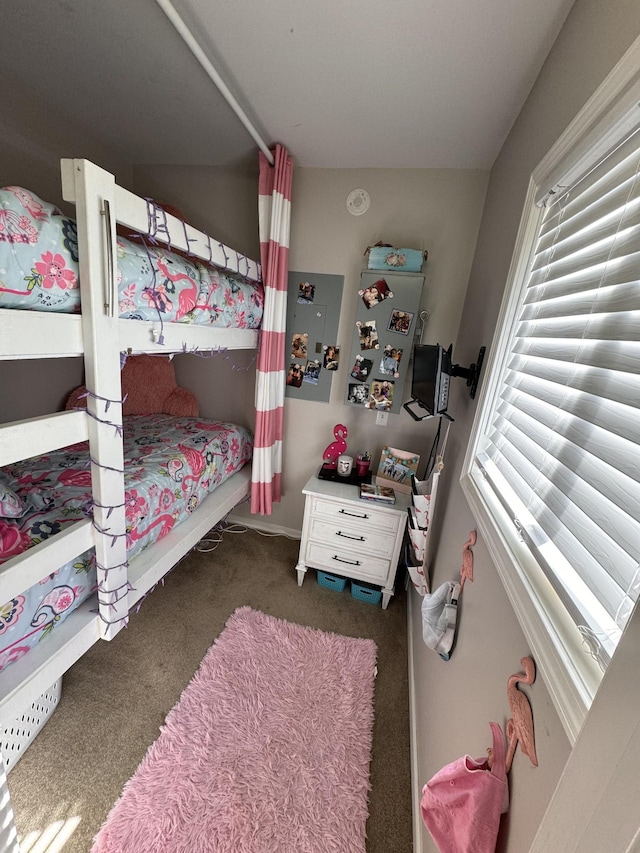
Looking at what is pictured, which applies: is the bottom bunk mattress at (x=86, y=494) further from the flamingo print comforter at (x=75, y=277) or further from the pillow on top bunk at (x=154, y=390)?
the flamingo print comforter at (x=75, y=277)

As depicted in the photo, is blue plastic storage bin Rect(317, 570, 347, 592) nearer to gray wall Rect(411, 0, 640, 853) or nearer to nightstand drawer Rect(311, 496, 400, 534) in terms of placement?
nightstand drawer Rect(311, 496, 400, 534)

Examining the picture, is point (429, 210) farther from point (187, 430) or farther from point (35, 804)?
point (35, 804)

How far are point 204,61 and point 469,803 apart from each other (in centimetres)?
215

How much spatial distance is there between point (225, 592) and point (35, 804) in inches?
39.9

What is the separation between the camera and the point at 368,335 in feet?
6.85

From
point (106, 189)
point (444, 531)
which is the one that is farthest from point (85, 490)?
point (444, 531)

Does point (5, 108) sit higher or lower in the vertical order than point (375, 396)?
higher

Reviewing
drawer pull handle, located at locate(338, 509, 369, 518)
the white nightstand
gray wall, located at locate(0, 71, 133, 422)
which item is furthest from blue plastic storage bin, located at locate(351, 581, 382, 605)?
gray wall, located at locate(0, 71, 133, 422)

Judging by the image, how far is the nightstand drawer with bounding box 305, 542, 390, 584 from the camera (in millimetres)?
1990

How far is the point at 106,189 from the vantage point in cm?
90

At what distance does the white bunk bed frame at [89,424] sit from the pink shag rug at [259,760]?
A: 0.53 metres

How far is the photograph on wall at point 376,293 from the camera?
6.51ft

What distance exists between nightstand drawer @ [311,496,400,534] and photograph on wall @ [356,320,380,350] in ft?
3.05

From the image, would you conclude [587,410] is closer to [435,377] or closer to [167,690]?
[435,377]
